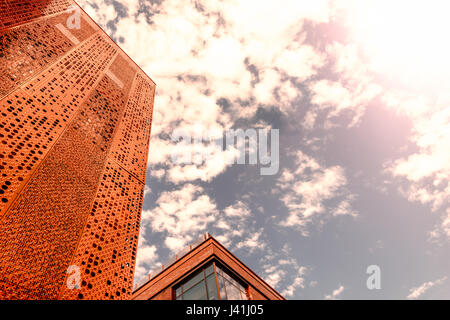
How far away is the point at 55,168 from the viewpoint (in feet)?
41.8

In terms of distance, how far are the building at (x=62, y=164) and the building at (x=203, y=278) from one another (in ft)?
7.83

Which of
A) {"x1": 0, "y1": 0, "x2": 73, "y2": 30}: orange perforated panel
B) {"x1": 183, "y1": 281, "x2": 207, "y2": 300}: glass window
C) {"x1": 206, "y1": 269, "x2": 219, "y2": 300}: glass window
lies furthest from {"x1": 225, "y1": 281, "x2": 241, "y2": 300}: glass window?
{"x1": 0, "y1": 0, "x2": 73, "y2": 30}: orange perforated panel

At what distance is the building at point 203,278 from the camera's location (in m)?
12.7

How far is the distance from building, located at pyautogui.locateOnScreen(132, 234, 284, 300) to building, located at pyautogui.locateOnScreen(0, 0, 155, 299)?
94.0 inches

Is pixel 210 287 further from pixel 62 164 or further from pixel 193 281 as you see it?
pixel 62 164

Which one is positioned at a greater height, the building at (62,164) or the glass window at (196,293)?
the building at (62,164)

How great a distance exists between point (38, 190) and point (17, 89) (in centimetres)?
622

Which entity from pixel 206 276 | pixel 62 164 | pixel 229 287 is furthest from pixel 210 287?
pixel 62 164

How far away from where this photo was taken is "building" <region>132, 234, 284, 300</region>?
12742 mm

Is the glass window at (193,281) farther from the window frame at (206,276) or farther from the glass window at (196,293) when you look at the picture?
the glass window at (196,293)

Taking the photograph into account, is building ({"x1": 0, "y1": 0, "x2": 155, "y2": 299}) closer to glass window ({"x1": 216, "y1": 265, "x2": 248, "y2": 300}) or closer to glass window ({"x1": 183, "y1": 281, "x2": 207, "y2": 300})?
glass window ({"x1": 183, "y1": 281, "x2": 207, "y2": 300})

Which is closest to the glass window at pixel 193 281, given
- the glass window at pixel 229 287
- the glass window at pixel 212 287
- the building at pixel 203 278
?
the building at pixel 203 278

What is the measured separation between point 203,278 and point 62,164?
364 inches
